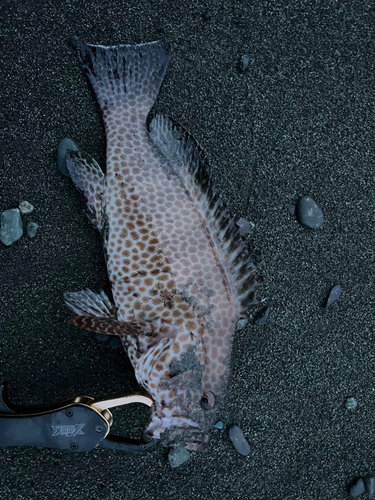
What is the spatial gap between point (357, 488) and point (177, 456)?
1177mm

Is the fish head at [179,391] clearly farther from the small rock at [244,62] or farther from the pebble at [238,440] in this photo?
the small rock at [244,62]

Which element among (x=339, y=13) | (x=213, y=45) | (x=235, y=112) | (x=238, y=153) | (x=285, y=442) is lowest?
(x=285, y=442)

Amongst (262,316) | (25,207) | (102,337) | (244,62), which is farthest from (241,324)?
(244,62)

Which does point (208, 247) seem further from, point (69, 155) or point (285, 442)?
point (285, 442)

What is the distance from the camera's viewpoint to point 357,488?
9.09 feet

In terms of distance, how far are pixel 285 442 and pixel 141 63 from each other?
8.00 ft

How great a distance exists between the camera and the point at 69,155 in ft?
8.04

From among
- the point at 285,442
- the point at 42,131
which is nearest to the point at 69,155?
the point at 42,131

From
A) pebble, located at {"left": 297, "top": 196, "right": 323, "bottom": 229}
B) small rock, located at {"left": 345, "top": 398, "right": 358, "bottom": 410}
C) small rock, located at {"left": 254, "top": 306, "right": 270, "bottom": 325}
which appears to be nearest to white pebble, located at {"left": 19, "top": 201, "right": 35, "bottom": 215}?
small rock, located at {"left": 254, "top": 306, "right": 270, "bottom": 325}

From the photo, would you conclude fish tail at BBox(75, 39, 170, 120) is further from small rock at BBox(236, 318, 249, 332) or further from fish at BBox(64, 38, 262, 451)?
small rock at BBox(236, 318, 249, 332)

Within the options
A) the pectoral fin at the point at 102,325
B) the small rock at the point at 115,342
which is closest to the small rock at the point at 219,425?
the small rock at the point at 115,342

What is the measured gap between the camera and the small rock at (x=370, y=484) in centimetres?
279

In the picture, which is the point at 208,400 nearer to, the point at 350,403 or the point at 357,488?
the point at 350,403

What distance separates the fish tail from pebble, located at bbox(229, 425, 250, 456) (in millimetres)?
1935
